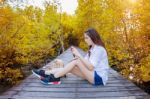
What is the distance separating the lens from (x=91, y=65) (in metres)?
5.93

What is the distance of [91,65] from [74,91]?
0.51 meters

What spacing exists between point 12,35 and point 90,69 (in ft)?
14.1

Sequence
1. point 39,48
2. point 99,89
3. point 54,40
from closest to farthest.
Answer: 1. point 99,89
2. point 39,48
3. point 54,40

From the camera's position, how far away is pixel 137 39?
8.34 metres

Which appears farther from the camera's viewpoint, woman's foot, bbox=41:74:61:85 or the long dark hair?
woman's foot, bbox=41:74:61:85

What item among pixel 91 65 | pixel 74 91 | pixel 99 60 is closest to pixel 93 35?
pixel 99 60

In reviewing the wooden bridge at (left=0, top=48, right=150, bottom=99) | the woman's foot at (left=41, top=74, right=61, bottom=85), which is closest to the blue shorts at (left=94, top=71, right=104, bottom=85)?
the wooden bridge at (left=0, top=48, right=150, bottom=99)

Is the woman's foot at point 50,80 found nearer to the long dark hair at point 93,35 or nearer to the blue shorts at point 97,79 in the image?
the blue shorts at point 97,79

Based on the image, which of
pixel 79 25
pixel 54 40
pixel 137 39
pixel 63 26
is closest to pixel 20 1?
pixel 137 39

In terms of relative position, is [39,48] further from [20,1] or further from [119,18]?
[119,18]

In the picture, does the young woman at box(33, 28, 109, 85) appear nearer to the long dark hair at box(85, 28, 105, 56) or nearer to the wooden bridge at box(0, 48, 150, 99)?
the long dark hair at box(85, 28, 105, 56)

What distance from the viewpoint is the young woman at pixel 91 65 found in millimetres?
6000

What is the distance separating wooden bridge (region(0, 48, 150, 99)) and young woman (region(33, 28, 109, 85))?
0.15 metres

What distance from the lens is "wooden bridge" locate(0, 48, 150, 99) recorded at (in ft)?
17.8
